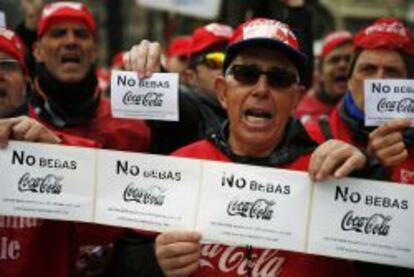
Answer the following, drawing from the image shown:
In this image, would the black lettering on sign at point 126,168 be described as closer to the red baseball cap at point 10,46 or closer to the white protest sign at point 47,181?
the white protest sign at point 47,181

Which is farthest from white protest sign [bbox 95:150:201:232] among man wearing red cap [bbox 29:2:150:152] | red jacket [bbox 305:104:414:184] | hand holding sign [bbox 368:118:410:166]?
man wearing red cap [bbox 29:2:150:152]

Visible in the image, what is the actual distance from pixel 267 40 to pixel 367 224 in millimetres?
731

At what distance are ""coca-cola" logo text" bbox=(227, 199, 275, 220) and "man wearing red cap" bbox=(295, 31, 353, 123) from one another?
10.4ft

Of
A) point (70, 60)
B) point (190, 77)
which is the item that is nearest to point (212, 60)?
point (190, 77)

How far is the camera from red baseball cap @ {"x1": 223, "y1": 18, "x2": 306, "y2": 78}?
2752 millimetres

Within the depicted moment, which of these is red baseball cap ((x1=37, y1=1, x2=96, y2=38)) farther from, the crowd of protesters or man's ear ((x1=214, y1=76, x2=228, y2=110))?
man's ear ((x1=214, y1=76, x2=228, y2=110))

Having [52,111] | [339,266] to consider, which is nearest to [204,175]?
[339,266]

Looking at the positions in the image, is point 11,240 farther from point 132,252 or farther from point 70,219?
point 132,252

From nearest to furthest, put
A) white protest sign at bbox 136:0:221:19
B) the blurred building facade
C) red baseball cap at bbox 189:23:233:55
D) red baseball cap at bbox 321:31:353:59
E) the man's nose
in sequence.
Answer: the man's nose → red baseball cap at bbox 189:23:233:55 → red baseball cap at bbox 321:31:353:59 → the blurred building facade → white protest sign at bbox 136:0:221:19

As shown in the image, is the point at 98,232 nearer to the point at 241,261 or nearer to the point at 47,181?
the point at 47,181

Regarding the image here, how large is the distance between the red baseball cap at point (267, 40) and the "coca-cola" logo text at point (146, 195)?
544mm

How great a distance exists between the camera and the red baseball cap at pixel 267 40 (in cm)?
275

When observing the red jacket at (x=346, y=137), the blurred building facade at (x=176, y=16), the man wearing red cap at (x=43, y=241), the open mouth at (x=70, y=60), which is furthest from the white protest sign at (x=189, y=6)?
the man wearing red cap at (x=43, y=241)

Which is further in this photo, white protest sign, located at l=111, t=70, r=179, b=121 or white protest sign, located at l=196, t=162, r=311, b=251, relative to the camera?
white protest sign, located at l=111, t=70, r=179, b=121
